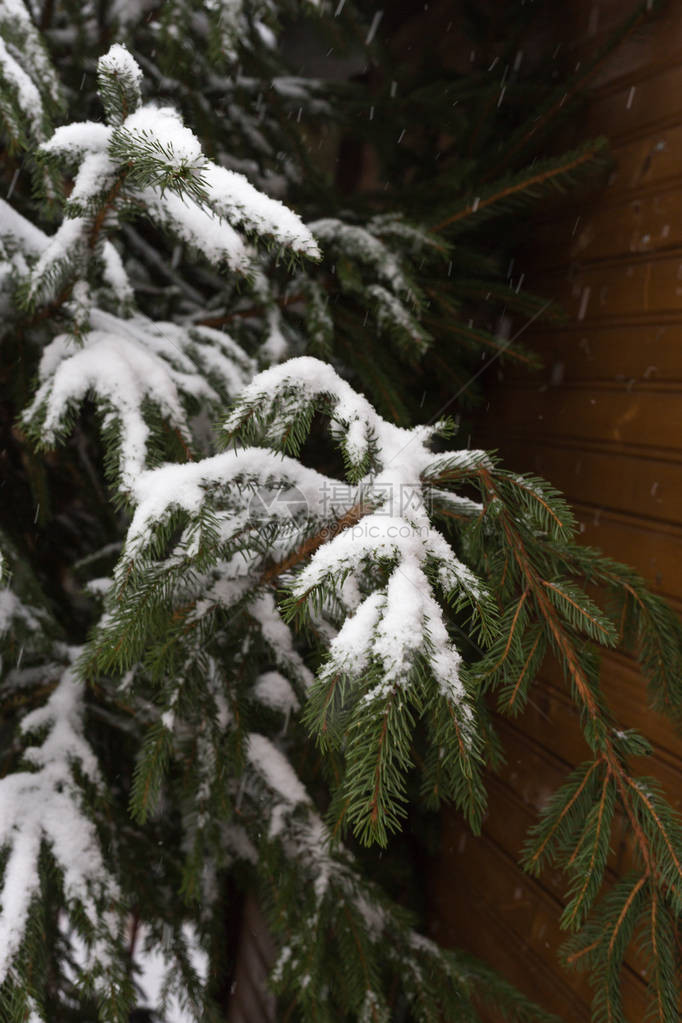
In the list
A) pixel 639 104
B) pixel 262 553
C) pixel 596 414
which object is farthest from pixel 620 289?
pixel 262 553

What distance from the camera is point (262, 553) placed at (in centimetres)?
125

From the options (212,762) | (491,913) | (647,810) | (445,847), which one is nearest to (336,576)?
(647,810)

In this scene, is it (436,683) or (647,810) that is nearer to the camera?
(436,683)

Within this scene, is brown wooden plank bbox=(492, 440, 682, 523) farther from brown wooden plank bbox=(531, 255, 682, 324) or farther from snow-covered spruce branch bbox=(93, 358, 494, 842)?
snow-covered spruce branch bbox=(93, 358, 494, 842)

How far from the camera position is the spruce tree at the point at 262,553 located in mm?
977

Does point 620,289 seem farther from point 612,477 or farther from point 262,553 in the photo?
point 262,553

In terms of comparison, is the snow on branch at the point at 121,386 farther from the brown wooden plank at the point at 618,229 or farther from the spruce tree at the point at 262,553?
the brown wooden plank at the point at 618,229

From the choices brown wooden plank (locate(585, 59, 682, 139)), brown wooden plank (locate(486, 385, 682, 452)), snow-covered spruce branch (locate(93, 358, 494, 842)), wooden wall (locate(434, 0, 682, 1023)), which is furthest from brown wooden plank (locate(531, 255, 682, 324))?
snow-covered spruce branch (locate(93, 358, 494, 842))

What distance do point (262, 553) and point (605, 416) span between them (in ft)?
4.61

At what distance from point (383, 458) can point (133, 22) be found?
6.84 feet

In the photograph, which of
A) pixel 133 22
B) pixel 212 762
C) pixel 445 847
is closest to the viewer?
pixel 212 762

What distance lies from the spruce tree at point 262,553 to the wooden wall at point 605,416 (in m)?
0.20

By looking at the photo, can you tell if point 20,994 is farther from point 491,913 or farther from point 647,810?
point 491,913

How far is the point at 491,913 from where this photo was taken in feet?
8.32
